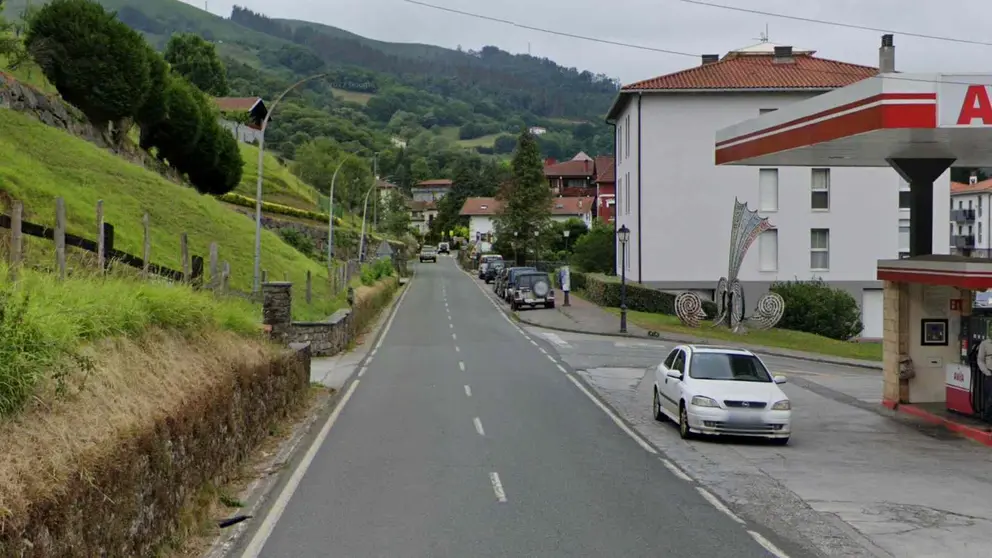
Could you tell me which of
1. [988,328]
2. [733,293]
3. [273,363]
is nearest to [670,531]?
[273,363]

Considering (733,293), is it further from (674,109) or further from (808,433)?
(808,433)

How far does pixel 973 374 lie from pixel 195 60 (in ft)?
300

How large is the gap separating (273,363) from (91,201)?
1409 centimetres

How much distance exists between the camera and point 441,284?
73.9 m

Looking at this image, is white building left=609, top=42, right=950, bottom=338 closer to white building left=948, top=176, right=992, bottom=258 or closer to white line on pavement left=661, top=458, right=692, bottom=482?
white line on pavement left=661, top=458, right=692, bottom=482

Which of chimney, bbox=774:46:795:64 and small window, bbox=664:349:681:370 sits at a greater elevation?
chimney, bbox=774:46:795:64

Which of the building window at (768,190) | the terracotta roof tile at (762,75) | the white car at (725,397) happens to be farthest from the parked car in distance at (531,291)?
the white car at (725,397)

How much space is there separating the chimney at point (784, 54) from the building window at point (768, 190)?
23.5 ft

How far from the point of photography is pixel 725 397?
15547 millimetres

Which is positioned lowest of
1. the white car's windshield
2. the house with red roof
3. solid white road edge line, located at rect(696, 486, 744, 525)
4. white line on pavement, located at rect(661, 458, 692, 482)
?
white line on pavement, located at rect(661, 458, 692, 482)

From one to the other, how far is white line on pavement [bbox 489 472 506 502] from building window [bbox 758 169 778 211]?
39.0 meters

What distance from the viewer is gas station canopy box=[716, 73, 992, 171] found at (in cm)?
1525

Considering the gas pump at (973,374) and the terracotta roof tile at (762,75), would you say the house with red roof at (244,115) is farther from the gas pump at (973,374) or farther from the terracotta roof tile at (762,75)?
the gas pump at (973,374)

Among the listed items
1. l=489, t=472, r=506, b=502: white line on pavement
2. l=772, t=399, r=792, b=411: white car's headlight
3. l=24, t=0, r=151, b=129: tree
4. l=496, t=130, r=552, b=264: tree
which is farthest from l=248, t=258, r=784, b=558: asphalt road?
l=496, t=130, r=552, b=264: tree
